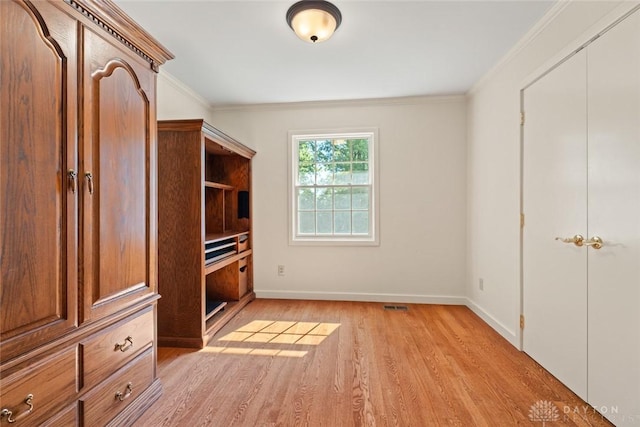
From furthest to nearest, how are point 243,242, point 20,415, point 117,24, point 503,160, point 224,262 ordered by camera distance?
1. point 243,242
2. point 224,262
3. point 503,160
4. point 117,24
5. point 20,415

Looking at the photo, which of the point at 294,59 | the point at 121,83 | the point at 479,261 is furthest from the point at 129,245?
the point at 479,261

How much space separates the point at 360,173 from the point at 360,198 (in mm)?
324

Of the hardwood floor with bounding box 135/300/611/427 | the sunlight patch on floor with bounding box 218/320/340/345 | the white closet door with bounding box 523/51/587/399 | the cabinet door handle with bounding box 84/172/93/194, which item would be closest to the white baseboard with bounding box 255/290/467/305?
the hardwood floor with bounding box 135/300/611/427

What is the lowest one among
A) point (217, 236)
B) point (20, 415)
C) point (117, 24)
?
point (20, 415)

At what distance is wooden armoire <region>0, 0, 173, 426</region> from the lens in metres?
1.05

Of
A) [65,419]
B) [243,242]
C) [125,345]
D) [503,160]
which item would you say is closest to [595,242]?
[503,160]

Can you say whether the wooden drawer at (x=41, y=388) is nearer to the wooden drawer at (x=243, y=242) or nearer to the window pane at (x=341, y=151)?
the wooden drawer at (x=243, y=242)

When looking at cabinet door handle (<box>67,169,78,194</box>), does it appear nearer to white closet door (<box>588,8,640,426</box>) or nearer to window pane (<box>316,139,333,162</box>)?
white closet door (<box>588,8,640,426</box>)

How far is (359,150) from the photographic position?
390 cm

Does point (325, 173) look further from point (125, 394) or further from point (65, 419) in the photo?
point (65, 419)

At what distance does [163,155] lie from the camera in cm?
254

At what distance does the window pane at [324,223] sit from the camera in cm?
394

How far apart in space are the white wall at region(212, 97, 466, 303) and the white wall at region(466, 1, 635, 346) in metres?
0.21

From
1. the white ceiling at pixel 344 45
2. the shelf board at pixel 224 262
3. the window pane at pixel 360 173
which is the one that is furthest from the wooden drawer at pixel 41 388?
the window pane at pixel 360 173
